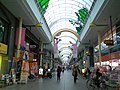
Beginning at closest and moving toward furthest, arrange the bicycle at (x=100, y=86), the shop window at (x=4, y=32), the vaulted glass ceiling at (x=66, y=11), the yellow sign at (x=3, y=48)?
1. the bicycle at (x=100, y=86)
2. the yellow sign at (x=3, y=48)
3. the shop window at (x=4, y=32)
4. the vaulted glass ceiling at (x=66, y=11)

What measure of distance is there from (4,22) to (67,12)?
63.1 feet

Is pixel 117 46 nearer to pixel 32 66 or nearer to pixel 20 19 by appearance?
pixel 20 19

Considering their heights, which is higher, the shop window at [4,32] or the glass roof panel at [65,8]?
the glass roof panel at [65,8]

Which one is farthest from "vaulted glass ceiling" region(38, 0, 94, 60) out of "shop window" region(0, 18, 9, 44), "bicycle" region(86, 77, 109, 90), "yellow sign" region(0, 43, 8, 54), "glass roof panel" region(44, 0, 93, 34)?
"bicycle" region(86, 77, 109, 90)

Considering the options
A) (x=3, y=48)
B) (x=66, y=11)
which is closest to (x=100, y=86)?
(x=3, y=48)

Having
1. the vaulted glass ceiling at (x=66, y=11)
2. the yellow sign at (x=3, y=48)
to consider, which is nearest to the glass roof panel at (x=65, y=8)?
the vaulted glass ceiling at (x=66, y=11)

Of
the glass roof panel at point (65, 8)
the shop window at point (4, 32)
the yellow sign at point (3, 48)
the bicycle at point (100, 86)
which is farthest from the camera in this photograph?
the glass roof panel at point (65, 8)

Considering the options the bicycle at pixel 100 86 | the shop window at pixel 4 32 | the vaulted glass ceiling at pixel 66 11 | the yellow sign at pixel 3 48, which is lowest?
the bicycle at pixel 100 86

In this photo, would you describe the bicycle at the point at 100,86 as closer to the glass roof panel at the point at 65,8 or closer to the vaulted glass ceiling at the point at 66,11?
the vaulted glass ceiling at the point at 66,11

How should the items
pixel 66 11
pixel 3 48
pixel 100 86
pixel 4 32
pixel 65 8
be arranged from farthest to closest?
pixel 66 11 < pixel 65 8 < pixel 4 32 < pixel 3 48 < pixel 100 86

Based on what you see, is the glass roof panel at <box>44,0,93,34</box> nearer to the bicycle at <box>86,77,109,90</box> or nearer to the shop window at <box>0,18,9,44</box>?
the shop window at <box>0,18,9,44</box>

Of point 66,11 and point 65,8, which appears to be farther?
point 66,11

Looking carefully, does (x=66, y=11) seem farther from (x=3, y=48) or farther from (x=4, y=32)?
(x=3, y=48)

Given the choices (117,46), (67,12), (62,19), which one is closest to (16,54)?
(117,46)
